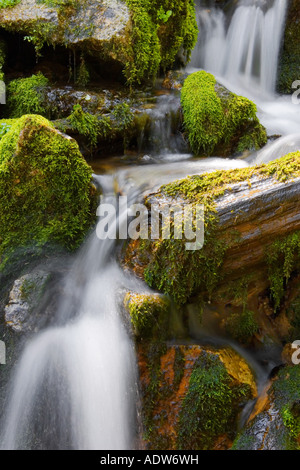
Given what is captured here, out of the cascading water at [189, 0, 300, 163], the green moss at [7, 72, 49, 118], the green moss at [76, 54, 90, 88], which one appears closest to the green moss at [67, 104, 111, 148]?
the green moss at [7, 72, 49, 118]

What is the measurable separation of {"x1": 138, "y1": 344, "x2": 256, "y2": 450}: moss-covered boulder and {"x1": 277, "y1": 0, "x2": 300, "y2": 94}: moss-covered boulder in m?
5.86

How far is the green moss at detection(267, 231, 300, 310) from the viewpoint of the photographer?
356 cm

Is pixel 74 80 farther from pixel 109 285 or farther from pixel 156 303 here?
pixel 156 303

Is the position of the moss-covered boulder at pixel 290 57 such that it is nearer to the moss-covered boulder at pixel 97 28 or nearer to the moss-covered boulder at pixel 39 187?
the moss-covered boulder at pixel 97 28

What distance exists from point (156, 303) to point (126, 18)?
381cm

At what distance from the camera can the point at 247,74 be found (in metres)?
7.50

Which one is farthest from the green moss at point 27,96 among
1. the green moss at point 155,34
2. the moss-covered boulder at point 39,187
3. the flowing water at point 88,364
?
the flowing water at point 88,364

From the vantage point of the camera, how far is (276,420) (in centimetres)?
308

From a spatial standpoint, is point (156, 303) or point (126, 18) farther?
point (126, 18)

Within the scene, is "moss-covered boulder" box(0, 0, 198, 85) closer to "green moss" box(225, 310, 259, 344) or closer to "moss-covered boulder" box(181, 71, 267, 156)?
"moss-covered boulder" box(181, 71, 267, 156)

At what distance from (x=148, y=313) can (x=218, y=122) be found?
9.25 ft

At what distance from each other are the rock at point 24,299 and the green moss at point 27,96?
246 centimetres

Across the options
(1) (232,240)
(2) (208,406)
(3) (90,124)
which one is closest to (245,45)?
(3) (90,124)
